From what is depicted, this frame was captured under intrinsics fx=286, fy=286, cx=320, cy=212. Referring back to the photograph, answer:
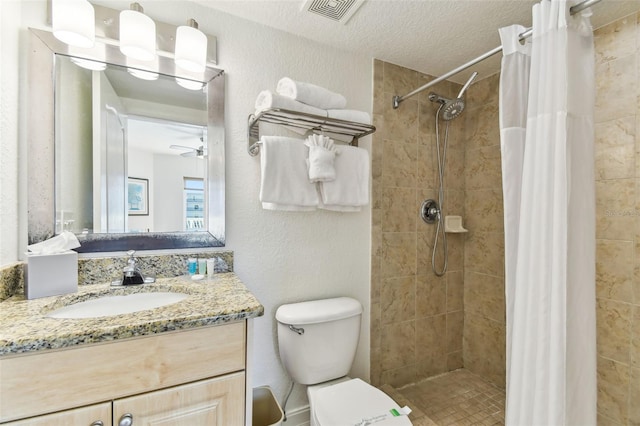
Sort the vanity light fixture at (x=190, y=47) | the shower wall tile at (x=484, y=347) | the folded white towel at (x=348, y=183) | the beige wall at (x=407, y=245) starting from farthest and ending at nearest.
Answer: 1. the shower wall tile at (x=484, y=347)
2. the beige wall at (x=407, y=245)
3. the folded white towel at (x=348, y=183)
4. the vanity light fixture at (x=190, y=47)

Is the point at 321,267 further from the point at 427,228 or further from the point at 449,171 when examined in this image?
the point at 449,171

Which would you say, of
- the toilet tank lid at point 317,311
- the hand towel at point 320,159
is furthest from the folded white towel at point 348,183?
the toilet tank lid at point 317,311

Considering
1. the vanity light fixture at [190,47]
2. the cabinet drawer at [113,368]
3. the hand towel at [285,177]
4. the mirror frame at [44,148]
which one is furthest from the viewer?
the hand towel at [285,177]

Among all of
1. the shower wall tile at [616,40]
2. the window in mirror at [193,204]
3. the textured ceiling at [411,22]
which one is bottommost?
the window in mirror at [193,204]

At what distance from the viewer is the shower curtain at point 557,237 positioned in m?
0.92

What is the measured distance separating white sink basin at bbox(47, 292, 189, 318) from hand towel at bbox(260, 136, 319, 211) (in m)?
0.56

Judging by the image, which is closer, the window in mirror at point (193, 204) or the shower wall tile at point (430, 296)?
the window in mirror at point (193, 204)

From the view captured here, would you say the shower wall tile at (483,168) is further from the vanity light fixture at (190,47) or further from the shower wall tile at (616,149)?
the vanity light fixture at (190,47)

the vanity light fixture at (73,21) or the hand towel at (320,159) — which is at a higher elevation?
the vanity light fixture at (73,21)

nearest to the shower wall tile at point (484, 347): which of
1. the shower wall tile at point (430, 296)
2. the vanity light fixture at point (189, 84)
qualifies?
Result: the shower wall tile at point (430, 296)

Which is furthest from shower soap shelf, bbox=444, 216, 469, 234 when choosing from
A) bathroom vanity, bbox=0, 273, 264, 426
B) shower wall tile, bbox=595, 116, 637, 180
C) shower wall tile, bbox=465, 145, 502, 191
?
bathroom vanity, bbox=0, 273, 264, 426

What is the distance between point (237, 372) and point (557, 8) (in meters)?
1.58

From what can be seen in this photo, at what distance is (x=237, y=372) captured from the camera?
2.93 ft

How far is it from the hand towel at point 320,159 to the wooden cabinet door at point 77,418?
3.53 ft
